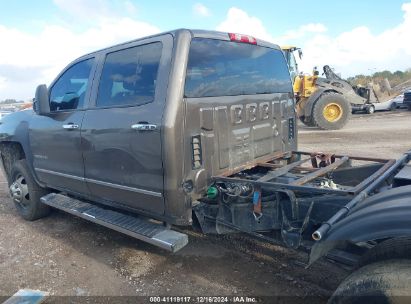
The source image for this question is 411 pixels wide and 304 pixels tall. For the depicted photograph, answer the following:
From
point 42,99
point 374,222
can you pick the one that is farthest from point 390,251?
point 42,99

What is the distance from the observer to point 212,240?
4.31 metres

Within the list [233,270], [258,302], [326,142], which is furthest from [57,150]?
[326,142]

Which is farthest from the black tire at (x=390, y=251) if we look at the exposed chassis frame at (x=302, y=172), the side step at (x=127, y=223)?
the side step at (x=127, y=223)

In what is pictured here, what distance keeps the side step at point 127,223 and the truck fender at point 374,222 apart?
1.28 m

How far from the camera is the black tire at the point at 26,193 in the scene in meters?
5.16

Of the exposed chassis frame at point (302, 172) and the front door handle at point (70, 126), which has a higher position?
the front door handle at point (70, 126)

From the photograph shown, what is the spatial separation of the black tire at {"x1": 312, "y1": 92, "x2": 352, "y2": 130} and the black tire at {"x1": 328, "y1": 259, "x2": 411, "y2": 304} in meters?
11.9

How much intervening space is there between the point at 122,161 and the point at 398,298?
2.53 m

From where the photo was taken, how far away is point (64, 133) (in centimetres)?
427

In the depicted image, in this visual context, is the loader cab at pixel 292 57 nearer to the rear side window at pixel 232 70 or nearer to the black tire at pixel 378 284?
the rear side window at pixel 232 70

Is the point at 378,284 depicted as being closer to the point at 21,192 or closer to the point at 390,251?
the point at 390,251

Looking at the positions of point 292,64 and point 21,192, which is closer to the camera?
point 21,192

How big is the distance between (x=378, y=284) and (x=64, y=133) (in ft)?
11.6

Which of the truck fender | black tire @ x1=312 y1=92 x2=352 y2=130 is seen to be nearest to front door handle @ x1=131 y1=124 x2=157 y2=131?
the truck fender
